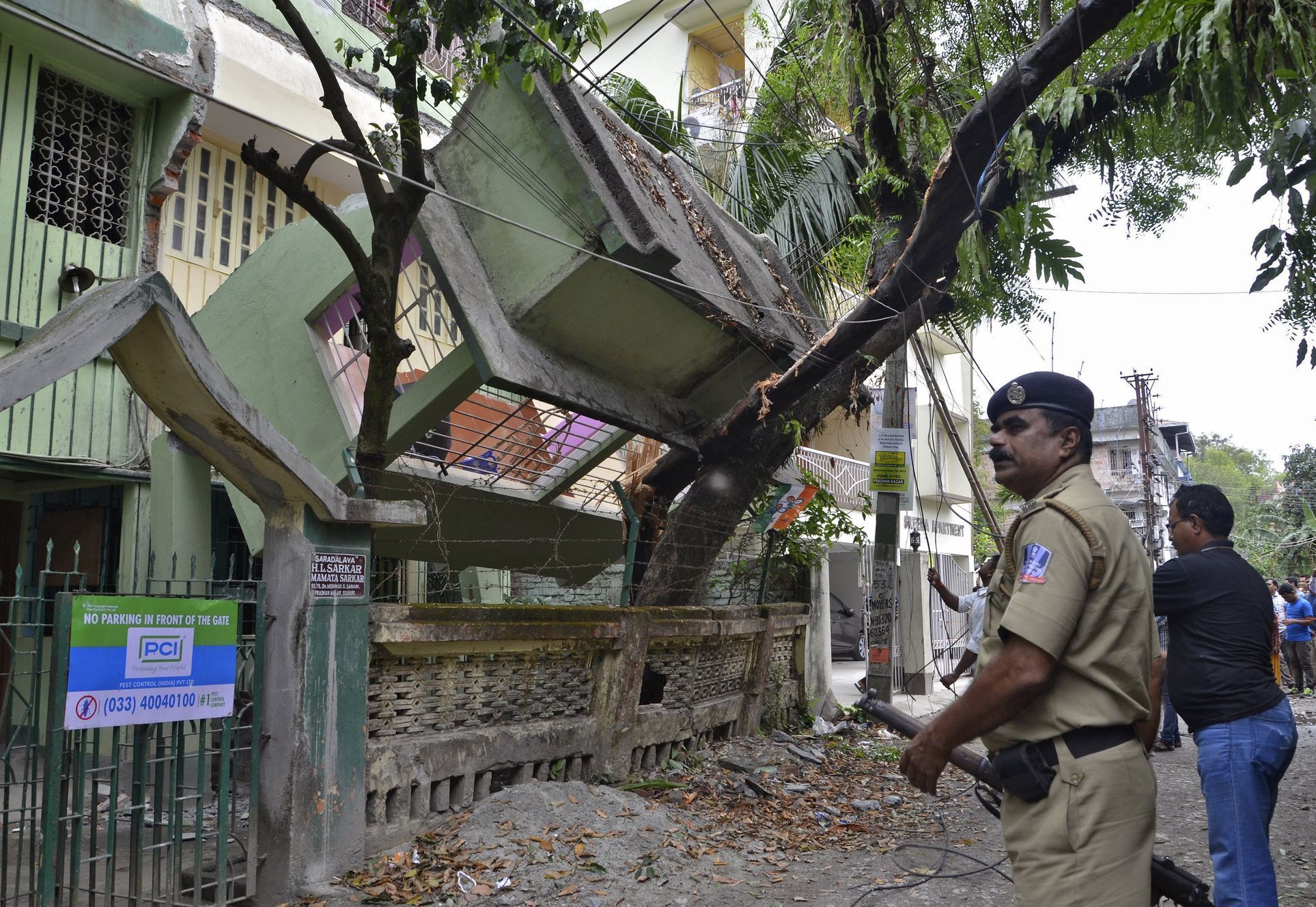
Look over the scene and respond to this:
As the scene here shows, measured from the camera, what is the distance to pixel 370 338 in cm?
639

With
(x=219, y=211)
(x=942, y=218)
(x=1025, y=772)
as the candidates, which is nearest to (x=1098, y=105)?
(x=942, y=218)

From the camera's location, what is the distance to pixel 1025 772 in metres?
2.47

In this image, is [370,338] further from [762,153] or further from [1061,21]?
[762,153]

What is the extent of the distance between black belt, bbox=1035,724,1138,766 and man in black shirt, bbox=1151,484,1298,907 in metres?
1.54

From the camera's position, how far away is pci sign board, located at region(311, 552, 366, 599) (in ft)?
17.5

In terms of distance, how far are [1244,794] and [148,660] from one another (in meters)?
4.43

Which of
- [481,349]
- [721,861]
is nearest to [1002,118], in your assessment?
[481,349]

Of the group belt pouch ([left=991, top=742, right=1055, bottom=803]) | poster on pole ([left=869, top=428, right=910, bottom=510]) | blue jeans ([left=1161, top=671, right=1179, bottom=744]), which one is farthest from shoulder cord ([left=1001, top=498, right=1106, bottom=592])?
blue jeans ([left=1161, top=671, right=1179, bottom=744])

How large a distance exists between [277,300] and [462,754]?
434cm

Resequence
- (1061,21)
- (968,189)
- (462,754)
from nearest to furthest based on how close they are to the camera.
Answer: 1. (462,754)
2. (1061,21)
3. (968,189)

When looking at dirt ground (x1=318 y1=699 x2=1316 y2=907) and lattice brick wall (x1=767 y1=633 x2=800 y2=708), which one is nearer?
dirt ground (x1=318 y1=699 x2=1316 y2=907)

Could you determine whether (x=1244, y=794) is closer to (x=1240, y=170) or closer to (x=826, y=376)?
(x=1240, y=170)

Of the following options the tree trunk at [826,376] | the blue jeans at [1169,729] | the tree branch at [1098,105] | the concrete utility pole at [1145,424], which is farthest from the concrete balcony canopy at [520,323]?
the concrete utility pole at [1145,424]

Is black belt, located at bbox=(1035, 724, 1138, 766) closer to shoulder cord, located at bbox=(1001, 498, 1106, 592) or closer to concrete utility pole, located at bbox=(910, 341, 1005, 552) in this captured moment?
shoulder cord, located at bbox=(1001, 498, 1106, 592)
